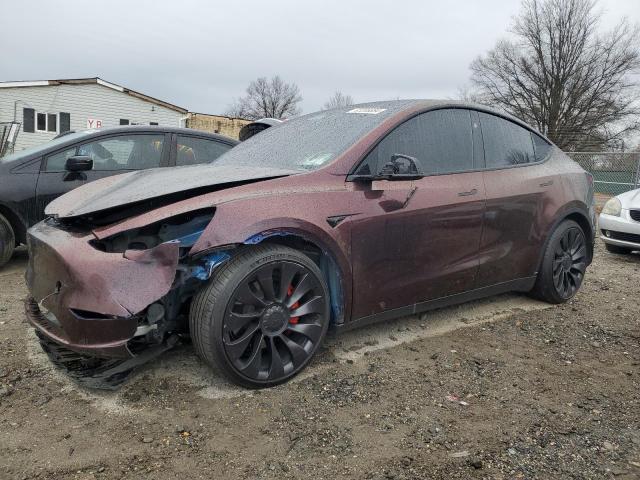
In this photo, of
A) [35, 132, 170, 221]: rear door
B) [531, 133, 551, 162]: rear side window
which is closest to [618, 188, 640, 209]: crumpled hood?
[531, 133, 551, 162]: rear side window

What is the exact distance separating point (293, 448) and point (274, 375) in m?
0.55

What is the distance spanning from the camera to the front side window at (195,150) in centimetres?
581

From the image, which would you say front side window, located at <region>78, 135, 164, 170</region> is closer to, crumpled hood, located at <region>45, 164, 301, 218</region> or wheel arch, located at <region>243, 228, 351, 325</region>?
crumpled hood, located at <region>45, 164, 301, 218</region>

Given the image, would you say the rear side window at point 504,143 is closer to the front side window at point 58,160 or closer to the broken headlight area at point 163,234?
the broken headlight area at point 163,234

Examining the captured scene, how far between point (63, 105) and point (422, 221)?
27.0m

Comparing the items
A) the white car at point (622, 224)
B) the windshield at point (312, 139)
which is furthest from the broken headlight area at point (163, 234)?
the white car at point (622, 224)

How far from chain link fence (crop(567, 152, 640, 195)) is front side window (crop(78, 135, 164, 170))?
1229 cm

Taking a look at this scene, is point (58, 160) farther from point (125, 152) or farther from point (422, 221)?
point (422, 221)

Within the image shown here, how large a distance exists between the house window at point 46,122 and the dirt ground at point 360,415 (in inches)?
1005

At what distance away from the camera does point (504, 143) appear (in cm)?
405

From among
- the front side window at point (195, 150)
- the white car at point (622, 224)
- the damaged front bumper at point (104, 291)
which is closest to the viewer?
the damaged front bumper at point (104, 291)

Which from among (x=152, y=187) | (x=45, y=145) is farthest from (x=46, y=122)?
(x=152, y=187)

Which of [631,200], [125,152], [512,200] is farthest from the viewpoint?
[631,200]

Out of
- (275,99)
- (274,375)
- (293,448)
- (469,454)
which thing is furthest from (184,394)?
(275,99)
